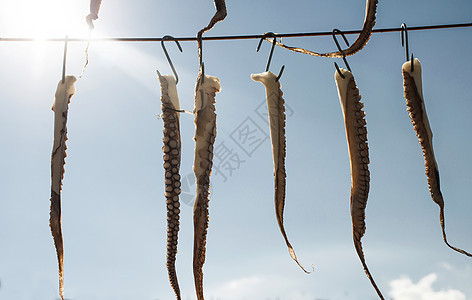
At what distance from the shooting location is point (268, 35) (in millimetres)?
3143

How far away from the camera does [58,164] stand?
281 centimetres

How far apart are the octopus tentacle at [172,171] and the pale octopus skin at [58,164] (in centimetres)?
63

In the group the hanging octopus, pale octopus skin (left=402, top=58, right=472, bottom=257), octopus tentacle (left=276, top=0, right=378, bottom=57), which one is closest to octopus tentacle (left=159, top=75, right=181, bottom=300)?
the hanging octopus

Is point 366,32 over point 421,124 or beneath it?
over

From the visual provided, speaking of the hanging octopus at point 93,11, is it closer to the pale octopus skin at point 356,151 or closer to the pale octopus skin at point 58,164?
the pale octopus skin at point 58,164

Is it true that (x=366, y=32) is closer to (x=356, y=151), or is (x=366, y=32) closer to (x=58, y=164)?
(x=356, y=151)

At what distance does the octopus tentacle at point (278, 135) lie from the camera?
2771 mm

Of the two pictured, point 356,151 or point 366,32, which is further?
point 366,32

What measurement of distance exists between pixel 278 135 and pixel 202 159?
0.49 metres

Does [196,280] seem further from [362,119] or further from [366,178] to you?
[362,119]

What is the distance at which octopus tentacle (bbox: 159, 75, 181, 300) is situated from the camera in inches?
103

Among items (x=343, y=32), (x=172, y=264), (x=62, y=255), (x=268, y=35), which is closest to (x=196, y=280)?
(x=172, y=264)

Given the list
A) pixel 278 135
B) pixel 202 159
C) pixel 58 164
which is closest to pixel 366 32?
pixel 278 135

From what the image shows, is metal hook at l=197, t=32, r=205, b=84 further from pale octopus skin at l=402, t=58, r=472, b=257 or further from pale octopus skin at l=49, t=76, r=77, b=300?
pale octopus skin at l=402, t=58, r=472, b=257
